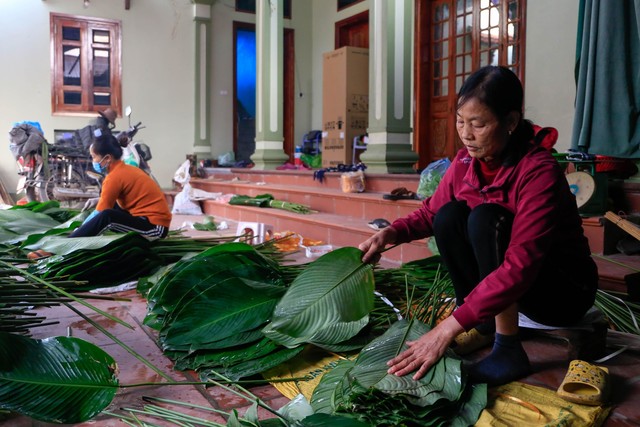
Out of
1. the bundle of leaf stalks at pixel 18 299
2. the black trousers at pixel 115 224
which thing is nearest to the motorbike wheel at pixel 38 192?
the black trousers at pixel 115 224

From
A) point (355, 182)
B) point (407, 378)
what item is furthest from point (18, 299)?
point (355, 182)

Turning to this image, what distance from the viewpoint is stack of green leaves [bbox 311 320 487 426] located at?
1371mm

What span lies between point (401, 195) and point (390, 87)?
1376mm

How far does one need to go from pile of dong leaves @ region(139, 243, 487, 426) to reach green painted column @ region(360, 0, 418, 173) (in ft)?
10.5

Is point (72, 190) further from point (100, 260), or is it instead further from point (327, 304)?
point (327, 304)

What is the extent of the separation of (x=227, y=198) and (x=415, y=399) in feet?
18.4

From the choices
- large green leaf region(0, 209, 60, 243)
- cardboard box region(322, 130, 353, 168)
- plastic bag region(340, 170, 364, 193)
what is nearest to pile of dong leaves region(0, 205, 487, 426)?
large green leaf region(0, 209, 60, 243)

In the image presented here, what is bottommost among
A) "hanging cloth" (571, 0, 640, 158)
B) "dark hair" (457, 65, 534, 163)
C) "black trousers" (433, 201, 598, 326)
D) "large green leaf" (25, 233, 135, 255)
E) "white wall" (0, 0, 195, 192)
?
"large green leaf" (25, 233, 135, 255)

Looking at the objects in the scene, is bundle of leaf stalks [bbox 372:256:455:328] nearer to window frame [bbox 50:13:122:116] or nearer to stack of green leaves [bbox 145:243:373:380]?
stack of green leaves [bbox 145:243:373:380]

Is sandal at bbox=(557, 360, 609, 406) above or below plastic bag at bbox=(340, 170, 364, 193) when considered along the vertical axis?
below

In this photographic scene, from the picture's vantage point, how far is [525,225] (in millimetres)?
1454

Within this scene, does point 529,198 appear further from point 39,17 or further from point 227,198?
point 39,17

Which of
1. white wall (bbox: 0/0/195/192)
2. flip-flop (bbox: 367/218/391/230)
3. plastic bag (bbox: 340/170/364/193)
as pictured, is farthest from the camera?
white wall (bbox: 0/0/195/192)

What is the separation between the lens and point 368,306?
1.82 m
